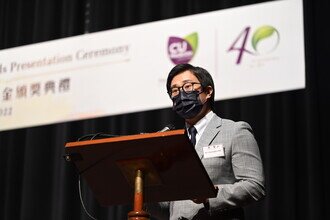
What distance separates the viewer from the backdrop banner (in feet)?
11.2

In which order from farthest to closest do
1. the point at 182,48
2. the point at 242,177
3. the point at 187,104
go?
the point at 182,48 → the point at 187,104 → the point at 242,177

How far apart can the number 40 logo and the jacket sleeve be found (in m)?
1.24

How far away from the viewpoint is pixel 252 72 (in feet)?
11.3

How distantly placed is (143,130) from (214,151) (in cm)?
175

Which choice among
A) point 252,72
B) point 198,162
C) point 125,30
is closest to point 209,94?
point 198,162

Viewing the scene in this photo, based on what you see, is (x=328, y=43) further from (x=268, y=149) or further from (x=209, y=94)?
(x=209, y=94)

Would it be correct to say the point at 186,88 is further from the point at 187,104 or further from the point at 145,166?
the point at 145,166

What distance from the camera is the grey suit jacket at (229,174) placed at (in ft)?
6.77

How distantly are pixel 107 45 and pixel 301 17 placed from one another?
50.5 inches

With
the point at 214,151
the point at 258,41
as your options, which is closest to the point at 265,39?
the point at 258,41

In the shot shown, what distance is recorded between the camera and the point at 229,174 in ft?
7.32

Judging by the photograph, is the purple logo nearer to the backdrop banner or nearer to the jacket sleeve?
the backdrop banner

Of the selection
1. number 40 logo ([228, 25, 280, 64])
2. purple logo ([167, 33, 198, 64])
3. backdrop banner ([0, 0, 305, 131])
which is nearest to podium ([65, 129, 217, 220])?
backdrop banner ([0, 0, 305, 131])

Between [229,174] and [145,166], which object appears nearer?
[145,166]
